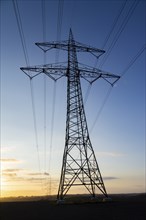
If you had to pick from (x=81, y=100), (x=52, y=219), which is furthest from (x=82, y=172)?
(x=52, y=219)

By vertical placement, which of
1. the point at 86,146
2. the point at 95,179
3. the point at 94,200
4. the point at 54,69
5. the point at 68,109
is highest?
the point at 54,69

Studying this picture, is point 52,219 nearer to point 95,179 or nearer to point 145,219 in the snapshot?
point 145,219

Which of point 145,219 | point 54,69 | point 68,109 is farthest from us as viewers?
point 68,109

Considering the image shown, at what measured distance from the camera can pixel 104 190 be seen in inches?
1789

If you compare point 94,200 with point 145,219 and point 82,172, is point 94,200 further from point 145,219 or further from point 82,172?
point 145,219

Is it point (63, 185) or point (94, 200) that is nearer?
point (63, 185)

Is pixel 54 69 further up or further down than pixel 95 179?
further up

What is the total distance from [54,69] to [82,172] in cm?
1321

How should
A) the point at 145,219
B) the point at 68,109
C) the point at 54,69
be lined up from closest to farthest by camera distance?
the point at 145,219 < the point at 54,69 < the point at 68,109

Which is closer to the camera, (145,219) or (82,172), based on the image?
(145,219)

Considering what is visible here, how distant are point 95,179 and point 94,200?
4.07 metres

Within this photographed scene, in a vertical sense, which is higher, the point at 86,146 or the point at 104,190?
the point at 86,146

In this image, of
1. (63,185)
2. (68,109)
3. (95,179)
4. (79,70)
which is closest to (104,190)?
(95,179)

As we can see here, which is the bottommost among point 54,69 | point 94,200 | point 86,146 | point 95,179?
point 94,200
